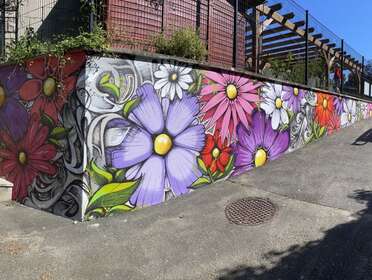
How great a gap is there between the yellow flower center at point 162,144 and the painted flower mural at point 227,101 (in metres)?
0.95

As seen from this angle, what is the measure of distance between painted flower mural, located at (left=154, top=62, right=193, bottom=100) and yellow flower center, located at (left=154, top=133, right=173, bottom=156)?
2.01 ft

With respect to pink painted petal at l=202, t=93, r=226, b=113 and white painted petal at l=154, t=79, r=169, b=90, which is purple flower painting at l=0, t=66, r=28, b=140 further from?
pink painted petal at l=202, t=93, r=226, b=113

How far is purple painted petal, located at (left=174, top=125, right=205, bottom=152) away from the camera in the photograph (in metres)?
6.47

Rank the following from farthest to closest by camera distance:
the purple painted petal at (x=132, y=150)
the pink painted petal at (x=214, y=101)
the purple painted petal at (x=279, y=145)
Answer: the purple painted petal at (x=279, y=145), the pink painted petal at (x=214, y=101), the purple painted petal at (x=132, y=150)

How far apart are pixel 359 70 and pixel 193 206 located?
51.5ft

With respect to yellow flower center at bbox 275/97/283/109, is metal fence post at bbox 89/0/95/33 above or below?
above

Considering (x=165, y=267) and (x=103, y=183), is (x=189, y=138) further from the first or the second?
(x=165, y=267)

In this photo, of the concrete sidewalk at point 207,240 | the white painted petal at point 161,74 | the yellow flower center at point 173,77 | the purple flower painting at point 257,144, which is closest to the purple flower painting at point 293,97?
the purple flower painting at point 257,144

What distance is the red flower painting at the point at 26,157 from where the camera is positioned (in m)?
6.01

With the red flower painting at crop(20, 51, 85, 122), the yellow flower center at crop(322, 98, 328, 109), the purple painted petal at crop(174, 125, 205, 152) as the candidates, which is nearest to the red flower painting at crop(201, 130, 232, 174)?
the purple painted petal at crop(174, 125, 205, 152)

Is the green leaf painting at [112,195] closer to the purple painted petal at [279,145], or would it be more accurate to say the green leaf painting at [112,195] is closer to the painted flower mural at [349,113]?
the purple painted petal at [279,145]

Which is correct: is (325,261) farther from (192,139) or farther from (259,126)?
(259,126)

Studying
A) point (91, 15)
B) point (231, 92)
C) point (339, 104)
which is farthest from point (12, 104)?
point (339, 104)

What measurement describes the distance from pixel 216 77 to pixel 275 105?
2.18 metres
